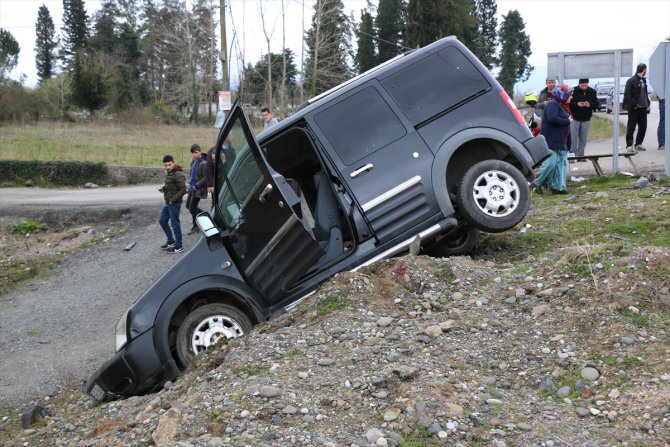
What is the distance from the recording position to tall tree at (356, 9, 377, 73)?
54375mm

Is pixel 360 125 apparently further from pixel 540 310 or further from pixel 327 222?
pixel 540 310

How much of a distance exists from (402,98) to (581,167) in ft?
27.5

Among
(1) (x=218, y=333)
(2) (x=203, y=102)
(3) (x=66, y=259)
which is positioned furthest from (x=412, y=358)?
(2) (x=203, y=102)

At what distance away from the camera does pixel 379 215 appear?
6.96 m

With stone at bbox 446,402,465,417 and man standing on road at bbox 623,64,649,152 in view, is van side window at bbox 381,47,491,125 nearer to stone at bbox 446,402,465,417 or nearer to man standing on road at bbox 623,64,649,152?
stone at bbox 446,402,465,417

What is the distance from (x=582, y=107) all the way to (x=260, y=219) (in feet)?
29.6

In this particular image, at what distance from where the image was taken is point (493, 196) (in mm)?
7422

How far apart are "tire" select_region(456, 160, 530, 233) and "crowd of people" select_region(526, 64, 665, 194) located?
380 centimetres

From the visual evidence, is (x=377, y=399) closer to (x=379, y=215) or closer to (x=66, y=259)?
(x=379, y=215)

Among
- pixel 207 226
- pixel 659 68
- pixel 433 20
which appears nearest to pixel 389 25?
pixel 433 20

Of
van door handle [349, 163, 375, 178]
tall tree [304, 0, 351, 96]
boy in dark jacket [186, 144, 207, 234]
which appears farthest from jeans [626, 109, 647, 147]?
tall tree [304, 0, 351, 96]

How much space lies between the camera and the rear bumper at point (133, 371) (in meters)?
6.41

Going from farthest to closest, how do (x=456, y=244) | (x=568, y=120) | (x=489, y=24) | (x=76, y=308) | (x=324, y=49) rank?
(x=489, y=24) < (x=324, y=49) < (x=568, y=120) < (x=76, y=308) < (x=456, y=244)

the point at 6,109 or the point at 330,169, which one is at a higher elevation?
the point at 6,109
